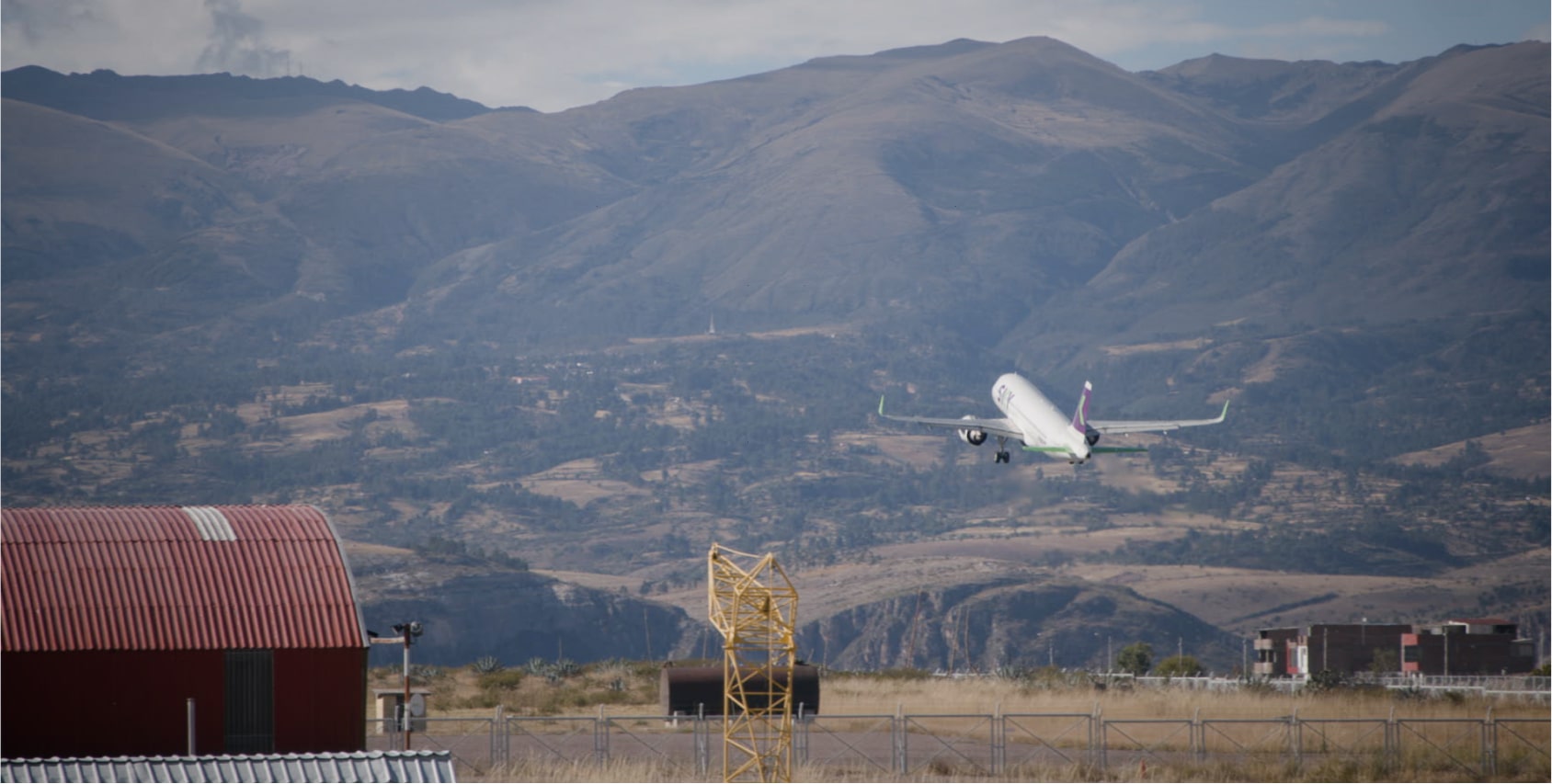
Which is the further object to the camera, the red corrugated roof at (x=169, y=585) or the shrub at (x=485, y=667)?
the shrub at (x=485, y=667)

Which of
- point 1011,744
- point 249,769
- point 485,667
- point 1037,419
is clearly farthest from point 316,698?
point 1037,419

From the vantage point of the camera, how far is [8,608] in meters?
47.9

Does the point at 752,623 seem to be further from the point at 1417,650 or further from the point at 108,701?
the point at 1417,650

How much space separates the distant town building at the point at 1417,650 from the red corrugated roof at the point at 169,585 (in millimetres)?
106311

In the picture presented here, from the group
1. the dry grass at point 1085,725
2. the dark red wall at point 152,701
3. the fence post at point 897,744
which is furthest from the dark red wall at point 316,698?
the fence post at point 897,744

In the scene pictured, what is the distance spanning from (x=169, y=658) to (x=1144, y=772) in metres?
26.9

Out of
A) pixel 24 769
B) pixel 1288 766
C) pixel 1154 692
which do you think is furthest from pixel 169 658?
pixel 1154 692

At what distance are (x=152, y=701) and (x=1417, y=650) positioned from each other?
123 m

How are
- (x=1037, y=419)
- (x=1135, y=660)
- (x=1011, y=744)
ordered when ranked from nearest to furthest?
(x=1011, y=744), (x=1037, y=419), (x=1135, y=660)

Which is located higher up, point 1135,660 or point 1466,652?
point 1466,652

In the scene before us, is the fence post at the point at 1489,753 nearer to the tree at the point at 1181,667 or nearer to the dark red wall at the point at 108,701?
the dark red wall at the point at 108,701

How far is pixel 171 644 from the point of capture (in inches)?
1890

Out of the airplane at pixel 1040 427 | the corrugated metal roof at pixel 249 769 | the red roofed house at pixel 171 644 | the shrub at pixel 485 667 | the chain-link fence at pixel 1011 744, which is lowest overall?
the chain-link fence at pixel 1011 744

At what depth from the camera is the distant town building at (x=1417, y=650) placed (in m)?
151
